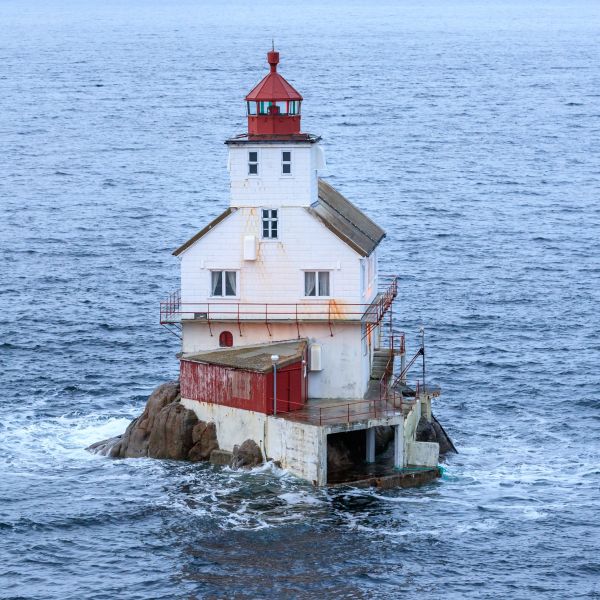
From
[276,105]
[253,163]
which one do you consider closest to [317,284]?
[253,163]

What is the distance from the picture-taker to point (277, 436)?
59.2 meters

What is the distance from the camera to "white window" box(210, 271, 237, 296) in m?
63.5

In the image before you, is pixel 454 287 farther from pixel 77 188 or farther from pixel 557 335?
pixel 77 188

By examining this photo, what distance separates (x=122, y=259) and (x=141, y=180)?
3387 centimetres

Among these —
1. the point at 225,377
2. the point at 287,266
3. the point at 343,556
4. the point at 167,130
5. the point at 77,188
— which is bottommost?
the point at 343,556

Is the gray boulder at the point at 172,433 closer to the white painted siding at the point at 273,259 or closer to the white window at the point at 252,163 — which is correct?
the white painted siding at the point at 273,259

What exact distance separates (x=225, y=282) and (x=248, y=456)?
308 inches

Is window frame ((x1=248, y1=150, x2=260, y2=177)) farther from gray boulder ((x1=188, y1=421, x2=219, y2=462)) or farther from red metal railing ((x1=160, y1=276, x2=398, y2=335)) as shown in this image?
gray boulder ((x1=188, y1=421, x2=219, y2=462))

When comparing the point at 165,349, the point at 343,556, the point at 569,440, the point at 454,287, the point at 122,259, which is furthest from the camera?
the point at 122,259

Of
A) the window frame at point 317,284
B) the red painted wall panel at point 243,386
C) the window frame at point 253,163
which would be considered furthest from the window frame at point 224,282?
the window frame at point 253,163

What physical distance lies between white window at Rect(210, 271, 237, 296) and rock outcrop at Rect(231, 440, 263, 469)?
22.5ft

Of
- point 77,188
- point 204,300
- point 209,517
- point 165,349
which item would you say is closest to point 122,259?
point 165,349

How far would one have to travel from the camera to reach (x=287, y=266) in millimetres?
63125

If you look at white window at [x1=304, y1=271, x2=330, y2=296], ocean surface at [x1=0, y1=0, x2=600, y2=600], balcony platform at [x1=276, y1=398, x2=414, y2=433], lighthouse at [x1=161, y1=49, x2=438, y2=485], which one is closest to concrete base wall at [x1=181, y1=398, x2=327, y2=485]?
lighthouse at [x1=161, y1=49, x2=438, y2=485]
